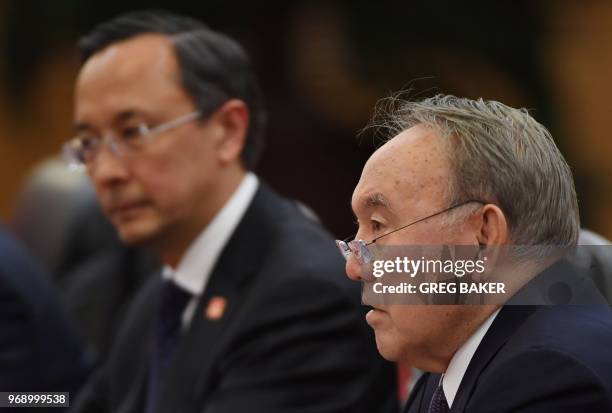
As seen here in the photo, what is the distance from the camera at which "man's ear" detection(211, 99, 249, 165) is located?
126 inches

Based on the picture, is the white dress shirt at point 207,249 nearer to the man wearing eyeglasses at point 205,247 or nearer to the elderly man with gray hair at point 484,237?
the man wearing eyeglasses at point 205,247

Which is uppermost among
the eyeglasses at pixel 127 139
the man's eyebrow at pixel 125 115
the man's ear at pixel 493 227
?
the man's ear at pixel 493 227

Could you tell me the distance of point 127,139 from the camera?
10.2ft

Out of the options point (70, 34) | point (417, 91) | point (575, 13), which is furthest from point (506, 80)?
point (417, 91)

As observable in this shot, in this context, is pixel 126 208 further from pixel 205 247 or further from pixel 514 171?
pixel 514 171

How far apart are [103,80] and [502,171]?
1.53m

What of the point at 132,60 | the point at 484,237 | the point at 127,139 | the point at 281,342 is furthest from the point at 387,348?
the point at 132,60

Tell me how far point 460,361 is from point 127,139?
141 centimetres

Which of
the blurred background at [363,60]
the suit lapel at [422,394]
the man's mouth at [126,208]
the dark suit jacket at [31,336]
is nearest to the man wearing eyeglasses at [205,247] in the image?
the man's mouth at [126,208]

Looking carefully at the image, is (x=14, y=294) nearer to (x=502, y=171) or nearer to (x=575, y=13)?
(x=502, y=171)

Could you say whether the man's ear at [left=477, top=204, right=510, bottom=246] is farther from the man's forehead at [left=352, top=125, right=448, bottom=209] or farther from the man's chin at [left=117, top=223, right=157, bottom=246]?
the man's chin at [left=117, top=223, right=157, bottom=246]

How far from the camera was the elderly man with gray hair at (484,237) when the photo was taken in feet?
5.98

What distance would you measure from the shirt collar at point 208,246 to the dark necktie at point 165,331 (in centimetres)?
3

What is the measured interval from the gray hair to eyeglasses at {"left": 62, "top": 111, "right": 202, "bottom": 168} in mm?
1305
